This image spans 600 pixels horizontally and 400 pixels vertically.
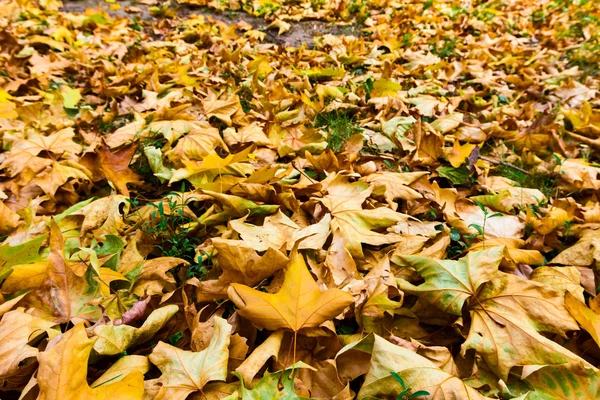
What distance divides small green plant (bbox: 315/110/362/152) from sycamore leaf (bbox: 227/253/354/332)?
3.40 ft

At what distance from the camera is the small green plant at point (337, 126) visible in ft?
6.19

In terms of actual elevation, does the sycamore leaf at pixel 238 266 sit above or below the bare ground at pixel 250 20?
Answer: below

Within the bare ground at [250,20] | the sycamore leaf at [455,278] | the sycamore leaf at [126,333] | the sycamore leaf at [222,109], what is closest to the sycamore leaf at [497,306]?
the sycamore leaf at [455,278]

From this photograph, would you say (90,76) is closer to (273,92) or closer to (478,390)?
(273,92)

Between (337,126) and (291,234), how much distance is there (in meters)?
0.99

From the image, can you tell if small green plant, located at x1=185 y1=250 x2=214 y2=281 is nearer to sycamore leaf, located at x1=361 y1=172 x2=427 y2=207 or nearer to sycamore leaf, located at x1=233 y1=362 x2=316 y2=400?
sycamore leaf, located at x1=233 y1=362 x2=316 y2=400

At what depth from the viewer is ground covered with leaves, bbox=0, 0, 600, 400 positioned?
0.91 metres

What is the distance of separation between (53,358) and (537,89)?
3.18 meters

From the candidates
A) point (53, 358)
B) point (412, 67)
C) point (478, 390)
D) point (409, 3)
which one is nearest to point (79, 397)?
point (53, 358)

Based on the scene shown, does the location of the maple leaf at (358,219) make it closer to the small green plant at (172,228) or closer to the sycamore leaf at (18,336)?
the small green plant at (172,228)

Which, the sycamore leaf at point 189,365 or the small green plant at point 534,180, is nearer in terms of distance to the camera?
the sycamore leaf at point 189,365

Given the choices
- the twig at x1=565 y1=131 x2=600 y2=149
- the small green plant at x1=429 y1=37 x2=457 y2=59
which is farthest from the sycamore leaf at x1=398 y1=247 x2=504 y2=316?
the small green plant at x1=429 y1=37 x2=457 y2=59

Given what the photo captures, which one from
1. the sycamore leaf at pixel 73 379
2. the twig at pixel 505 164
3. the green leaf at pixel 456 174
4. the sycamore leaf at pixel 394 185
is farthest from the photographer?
the twig at pixel 505 164

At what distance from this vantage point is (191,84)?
2412 millimetres
